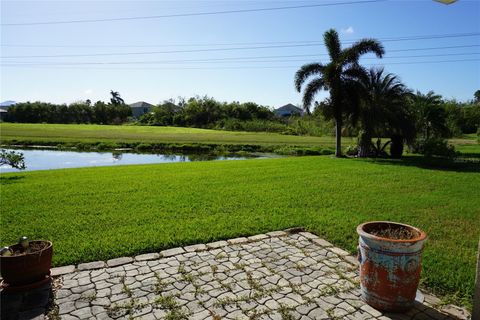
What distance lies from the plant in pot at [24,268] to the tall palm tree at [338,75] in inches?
674

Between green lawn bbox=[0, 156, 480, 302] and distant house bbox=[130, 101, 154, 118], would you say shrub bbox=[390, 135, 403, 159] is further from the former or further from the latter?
distant house bbox=[130, 101, 154, 118]

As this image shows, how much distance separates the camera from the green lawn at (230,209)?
5176 millimetres

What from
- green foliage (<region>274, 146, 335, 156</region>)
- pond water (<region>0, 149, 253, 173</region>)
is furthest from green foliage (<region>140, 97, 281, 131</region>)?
pond water (<region>0, 149, 253, 173</region>)

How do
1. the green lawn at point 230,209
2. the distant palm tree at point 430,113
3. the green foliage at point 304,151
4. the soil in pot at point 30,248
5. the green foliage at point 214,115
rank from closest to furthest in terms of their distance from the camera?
1. the soil in pot at point 30,248
2. the green lawn at point 230,209
3. the distant palm tree at point 430,113
4. the green foliage at point 304,151
5. the green foliage at point 214,115

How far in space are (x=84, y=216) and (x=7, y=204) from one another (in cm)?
253

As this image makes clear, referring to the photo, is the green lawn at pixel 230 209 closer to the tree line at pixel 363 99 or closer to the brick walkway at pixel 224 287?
the brick walkway at pixel 224 287

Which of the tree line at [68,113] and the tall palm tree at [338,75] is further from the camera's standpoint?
the tree line at [68,113]

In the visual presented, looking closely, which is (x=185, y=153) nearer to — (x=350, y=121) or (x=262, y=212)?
(x=350, y=121)

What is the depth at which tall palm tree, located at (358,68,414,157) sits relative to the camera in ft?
59.3

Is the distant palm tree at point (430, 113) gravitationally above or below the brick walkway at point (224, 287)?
above

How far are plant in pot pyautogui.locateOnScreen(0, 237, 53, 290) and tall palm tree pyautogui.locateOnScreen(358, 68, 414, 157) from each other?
1723 centimetres

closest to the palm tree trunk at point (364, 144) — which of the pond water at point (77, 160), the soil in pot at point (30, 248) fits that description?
the pond water at point (77, 160)

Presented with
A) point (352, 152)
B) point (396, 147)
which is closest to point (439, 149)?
point (396, 147)

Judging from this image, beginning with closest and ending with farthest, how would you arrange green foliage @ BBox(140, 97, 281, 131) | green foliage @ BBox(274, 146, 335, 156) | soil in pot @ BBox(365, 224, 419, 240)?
soil in pot @ BBox(365, 224, 419, 240) → green foliage @ BBox(274, 146, 335, 156) → green foliage @ BBox(140, 97, 281, 131)
